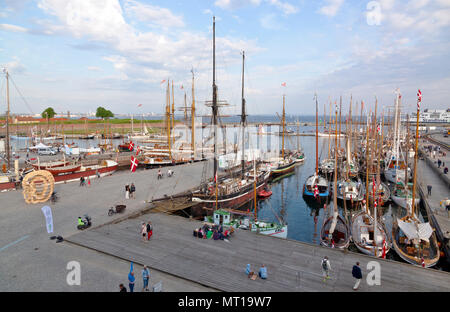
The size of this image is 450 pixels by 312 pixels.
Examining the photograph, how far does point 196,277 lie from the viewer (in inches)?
506

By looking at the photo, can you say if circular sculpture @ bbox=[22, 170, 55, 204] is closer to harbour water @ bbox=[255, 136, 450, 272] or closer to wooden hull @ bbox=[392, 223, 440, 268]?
harbour water @ bbox=[255, 136, 450, 272]

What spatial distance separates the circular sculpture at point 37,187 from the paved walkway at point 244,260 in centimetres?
942

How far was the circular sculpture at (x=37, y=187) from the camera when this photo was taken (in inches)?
922

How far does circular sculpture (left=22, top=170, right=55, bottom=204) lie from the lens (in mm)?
23422

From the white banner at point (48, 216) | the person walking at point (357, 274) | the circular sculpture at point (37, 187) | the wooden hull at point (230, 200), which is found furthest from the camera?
the wooden hull at point (230, 200)

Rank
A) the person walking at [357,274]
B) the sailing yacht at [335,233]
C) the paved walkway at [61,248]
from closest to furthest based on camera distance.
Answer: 1. the person walking at [357,274]
2. the paved walkway at [61,248]
3. the sailing yacht at [335,233]

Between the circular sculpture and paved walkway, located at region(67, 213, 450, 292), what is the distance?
942cm

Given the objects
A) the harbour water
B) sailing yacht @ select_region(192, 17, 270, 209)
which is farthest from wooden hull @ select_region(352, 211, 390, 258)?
sailing yacht @ select_region(192, 17, 270, 209)

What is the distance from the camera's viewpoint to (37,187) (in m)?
23.9

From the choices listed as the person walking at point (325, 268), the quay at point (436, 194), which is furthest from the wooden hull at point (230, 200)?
the quay at point (436, 194)

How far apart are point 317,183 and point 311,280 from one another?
78.3 feet

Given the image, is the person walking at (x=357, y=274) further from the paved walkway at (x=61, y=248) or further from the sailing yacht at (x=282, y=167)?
the sailing yacht at (x=282, y=167)

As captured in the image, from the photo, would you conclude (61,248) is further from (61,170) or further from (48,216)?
(61,170)

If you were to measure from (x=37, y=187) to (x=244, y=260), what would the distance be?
19.6 m
